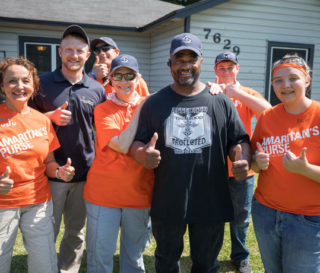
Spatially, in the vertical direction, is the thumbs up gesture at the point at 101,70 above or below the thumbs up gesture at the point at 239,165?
above

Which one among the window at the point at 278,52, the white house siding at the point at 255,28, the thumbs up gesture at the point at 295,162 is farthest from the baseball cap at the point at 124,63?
the window at the point at 278,52

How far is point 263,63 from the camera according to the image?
28.8ft

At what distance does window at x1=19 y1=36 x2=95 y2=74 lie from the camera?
8938 mm

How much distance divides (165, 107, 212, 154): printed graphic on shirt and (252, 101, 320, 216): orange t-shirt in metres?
0.43

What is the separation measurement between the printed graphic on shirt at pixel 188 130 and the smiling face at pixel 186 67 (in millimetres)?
205

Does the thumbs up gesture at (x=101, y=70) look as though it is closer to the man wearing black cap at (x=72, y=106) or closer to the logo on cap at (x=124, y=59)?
the man wearing black cap at (x=72, y=106)

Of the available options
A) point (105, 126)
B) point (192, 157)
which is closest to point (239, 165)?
point (192, 157)

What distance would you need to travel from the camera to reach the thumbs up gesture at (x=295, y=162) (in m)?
1.98

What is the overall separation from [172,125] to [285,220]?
1.00 meters

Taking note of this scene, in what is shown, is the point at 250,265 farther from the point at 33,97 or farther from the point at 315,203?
the point at 33,97

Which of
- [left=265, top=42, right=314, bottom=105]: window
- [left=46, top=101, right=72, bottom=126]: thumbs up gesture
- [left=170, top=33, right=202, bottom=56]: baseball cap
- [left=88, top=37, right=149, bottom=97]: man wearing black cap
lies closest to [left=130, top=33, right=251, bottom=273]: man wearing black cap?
[left=170, top=33, right=202, bottom=56]: baseball cap

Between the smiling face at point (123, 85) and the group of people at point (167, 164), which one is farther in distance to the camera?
the smiling face at point (123, 85)

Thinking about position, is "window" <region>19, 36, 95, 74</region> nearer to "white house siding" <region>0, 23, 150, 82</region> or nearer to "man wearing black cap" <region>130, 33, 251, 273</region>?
"white house siding" <region>0, 23, 150, 82</region>

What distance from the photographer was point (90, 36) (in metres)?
9.35
